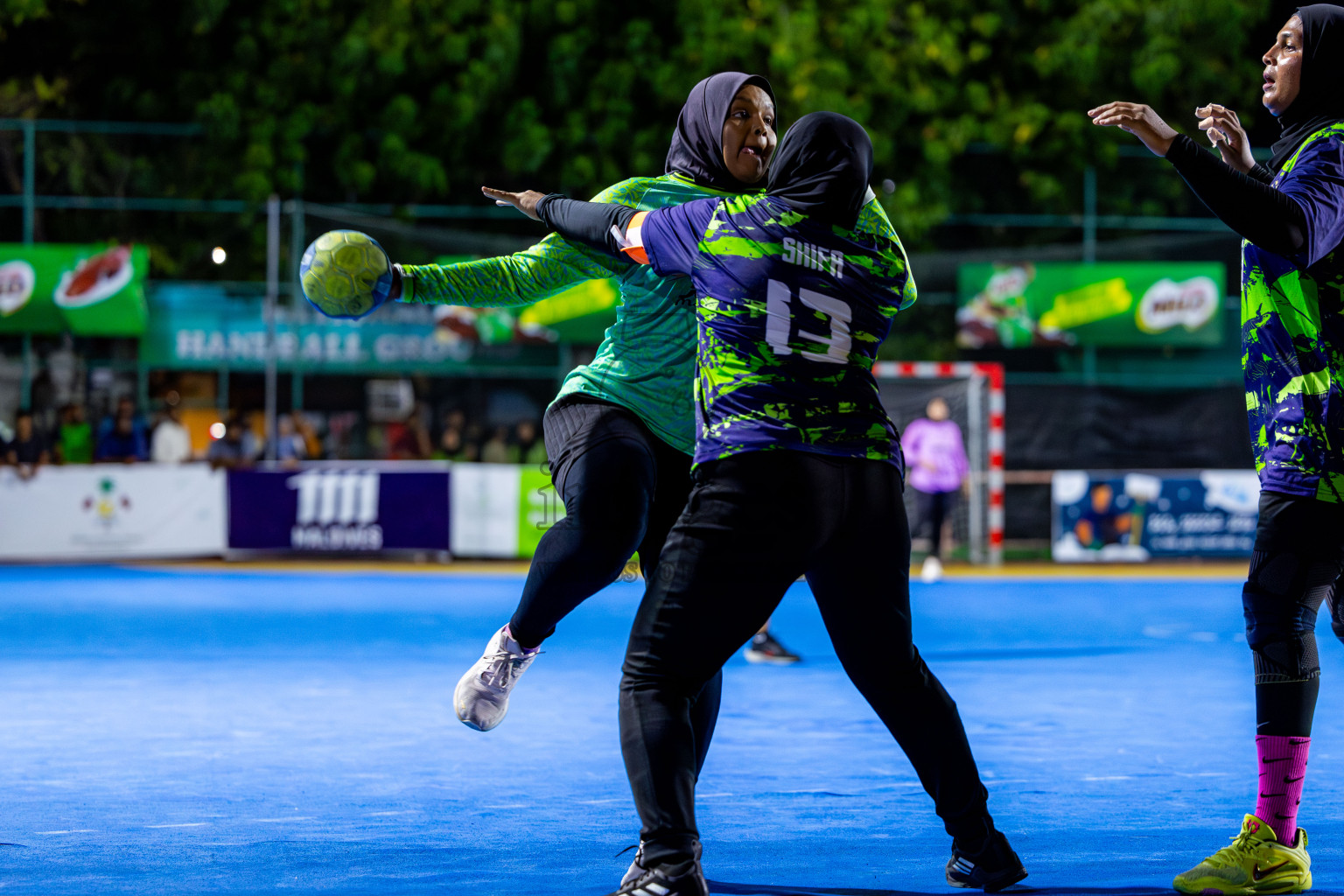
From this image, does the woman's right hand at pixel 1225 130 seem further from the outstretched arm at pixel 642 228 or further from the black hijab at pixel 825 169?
the outstretched arm at pixel 642 228

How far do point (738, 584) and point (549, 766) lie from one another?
239 centimetres

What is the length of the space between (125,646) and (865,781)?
597 centimetres

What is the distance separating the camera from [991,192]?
23.1 meters

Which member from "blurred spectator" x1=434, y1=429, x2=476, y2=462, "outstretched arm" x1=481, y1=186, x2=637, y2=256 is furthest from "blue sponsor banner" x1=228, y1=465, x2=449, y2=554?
"outstretched arm" x1=481, y1=186, x2=637, y2=256

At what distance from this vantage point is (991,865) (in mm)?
3803

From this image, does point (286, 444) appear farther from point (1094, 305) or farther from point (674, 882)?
point (674, 882)

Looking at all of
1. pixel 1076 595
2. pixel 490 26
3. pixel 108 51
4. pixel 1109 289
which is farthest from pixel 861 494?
pixel 108 51

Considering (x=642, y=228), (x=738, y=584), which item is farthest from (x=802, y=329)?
(x=738, y=584)

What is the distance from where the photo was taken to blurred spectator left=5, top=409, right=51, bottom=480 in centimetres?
1709

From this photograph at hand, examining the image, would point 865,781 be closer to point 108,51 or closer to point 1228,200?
point 1228,200

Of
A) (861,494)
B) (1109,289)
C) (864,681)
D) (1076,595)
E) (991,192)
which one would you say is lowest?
(1076,595)

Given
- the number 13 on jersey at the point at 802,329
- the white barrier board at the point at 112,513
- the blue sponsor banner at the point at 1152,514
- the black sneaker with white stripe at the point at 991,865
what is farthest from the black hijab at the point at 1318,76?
the white barrier board at the point at 112,513

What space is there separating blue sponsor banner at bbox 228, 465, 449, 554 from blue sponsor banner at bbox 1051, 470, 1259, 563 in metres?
7.53

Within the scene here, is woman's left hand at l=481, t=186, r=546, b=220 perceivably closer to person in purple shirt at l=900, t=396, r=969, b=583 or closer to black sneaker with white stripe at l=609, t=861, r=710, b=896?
black sneaker with white stripe at l=609, t=861, r=710, b=896
